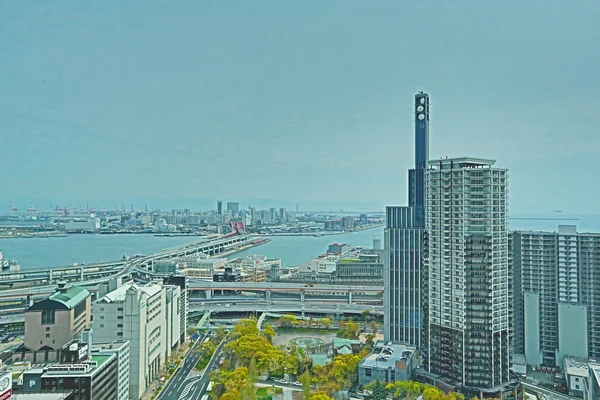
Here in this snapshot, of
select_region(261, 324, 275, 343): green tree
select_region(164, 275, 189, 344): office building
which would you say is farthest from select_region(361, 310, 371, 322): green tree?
select_region(164, 275, 189, 344): office building

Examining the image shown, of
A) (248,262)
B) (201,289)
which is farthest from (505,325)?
(248,262)

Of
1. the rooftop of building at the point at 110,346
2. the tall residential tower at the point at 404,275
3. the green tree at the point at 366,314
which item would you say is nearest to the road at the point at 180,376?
the rooftop of building at the point at 110,346

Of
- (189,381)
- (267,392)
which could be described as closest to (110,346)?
(189,381)

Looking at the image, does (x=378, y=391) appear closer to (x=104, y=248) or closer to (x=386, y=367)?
(x=386, y=367)

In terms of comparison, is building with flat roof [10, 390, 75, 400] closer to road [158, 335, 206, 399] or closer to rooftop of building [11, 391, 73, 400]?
rooftop of building [11, 391, 73, 400]

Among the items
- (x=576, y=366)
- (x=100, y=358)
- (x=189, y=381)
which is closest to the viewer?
(x=100, y=358)
